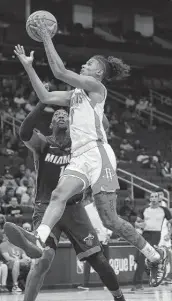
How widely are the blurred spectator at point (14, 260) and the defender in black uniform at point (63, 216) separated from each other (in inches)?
275

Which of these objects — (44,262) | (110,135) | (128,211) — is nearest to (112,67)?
(44,262)

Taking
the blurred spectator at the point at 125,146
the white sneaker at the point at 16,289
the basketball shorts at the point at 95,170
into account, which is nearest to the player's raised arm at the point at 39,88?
the basketball shorts at the point at 95,170

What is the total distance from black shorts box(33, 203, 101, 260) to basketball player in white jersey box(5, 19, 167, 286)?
50 centimetres

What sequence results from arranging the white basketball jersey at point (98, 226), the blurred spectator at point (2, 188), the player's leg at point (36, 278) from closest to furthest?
the player's leg at point (36, 278) < the white basketball jersey at point (98, 226) < the blurred spectator at point (2, 188)

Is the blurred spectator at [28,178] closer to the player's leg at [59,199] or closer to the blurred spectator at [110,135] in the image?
the blurred spectator at [110,135]

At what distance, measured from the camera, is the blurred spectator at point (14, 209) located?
16516mm

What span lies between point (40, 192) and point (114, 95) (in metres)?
22.3

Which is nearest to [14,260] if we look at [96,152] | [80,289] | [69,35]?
[80,289]

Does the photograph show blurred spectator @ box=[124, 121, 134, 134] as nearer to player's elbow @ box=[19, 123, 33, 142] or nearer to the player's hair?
player's elbow @ box=[19, 123, 33, 142]

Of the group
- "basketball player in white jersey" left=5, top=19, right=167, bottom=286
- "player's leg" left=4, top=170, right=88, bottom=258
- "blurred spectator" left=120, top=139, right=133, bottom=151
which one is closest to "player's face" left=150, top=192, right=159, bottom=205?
"basketball player in white jersey" left=5, top=19, right=167, bottom=286

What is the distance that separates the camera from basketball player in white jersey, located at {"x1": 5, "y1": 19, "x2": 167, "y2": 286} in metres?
6.51

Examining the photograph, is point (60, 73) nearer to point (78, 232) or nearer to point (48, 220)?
point (48, 220)

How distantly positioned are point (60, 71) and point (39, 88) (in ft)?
1.12

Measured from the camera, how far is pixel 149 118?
93.9 ft
